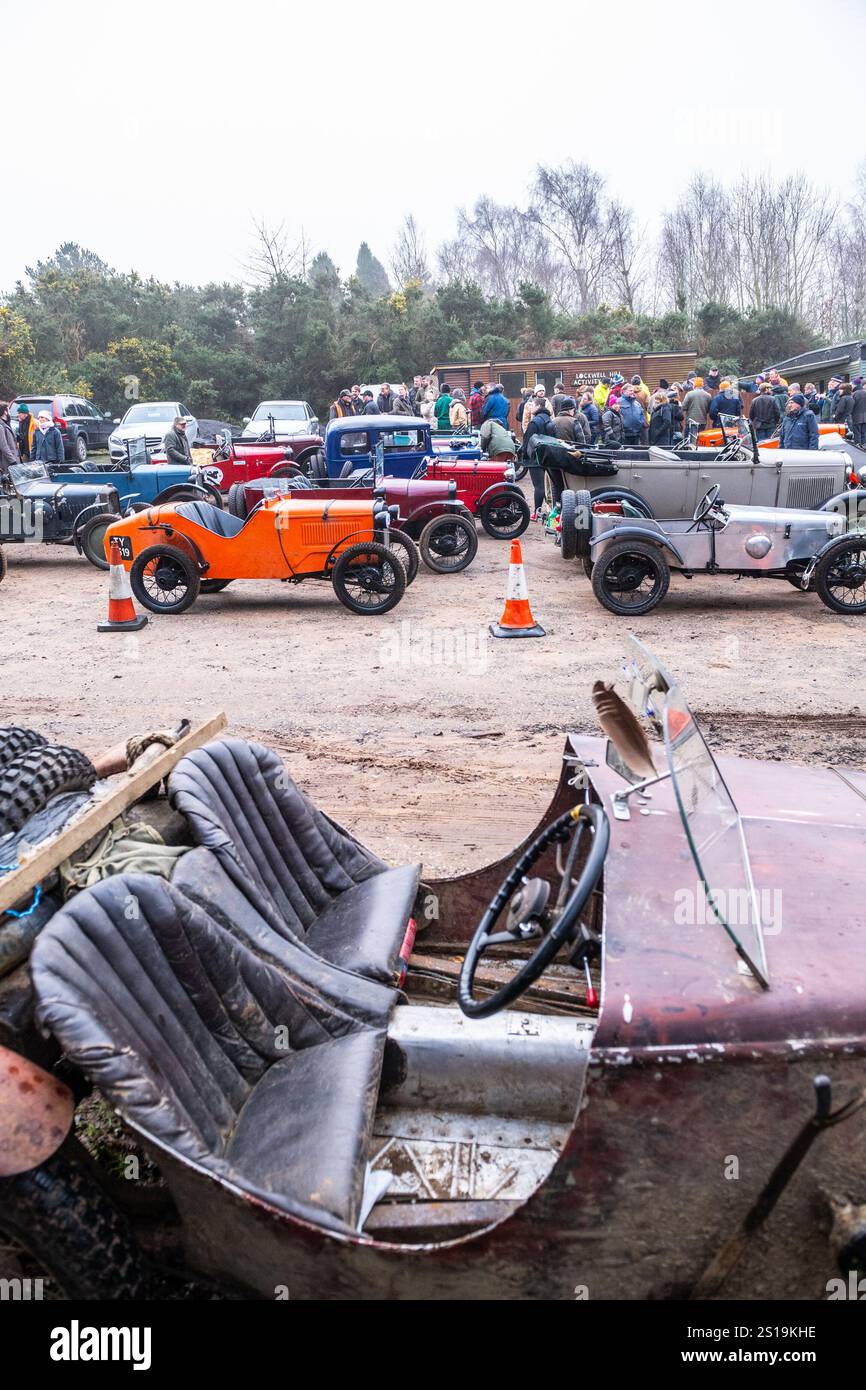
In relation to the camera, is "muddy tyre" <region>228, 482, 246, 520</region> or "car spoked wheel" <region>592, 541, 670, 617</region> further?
"muddy tyre" <region>228, 482, 246, 520</region>

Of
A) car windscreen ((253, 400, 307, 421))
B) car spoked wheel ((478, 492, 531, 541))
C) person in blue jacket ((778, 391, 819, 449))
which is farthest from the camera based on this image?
car windscreen ((253, 400, 307, 421))

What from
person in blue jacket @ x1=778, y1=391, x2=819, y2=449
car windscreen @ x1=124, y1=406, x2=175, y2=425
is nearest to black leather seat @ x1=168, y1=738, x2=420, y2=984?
person in blue jacket @ x1=778, y1=391, x2=819, y2=449

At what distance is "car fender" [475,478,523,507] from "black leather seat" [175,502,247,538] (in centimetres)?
455

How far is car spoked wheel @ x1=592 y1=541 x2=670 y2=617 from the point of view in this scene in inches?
377

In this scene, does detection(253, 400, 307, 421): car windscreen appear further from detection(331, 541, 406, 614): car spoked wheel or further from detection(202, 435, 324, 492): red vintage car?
detection(331, 541, 406, 614): car spoked wheel

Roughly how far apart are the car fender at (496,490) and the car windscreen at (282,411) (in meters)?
9.97

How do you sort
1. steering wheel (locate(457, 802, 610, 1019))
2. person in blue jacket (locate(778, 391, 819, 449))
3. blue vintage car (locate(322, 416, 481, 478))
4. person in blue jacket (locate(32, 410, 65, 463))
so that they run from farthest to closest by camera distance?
1. person in blue jacket (locate(32, 410, 65, 463))
2. person in blue jacket (locate(778, 391, 819, 449))
3. blue vintage car (locate(322, 416, 481, 478))
4. steering wheel (locate(457, 802, 610, 1019))

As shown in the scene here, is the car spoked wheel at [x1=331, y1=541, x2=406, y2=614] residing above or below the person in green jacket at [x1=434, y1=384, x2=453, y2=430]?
below

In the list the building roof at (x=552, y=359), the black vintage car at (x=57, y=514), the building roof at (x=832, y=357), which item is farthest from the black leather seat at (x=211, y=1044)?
the building roof at (x=552, y=359)

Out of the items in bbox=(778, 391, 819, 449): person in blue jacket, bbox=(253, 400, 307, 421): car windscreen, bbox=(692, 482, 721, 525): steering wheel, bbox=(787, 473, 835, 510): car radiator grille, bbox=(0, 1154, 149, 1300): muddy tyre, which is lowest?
bbox=(0, 1154, 149, 1300): muddy tyre

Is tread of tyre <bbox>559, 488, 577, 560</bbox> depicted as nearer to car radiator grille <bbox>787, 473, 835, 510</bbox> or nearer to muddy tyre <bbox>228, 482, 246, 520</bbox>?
car radiator grille <bbox>787, 473, 835, 510</bbox>

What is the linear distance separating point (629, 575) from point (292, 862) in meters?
7.03

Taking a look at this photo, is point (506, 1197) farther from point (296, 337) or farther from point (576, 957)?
point (296, 337)
